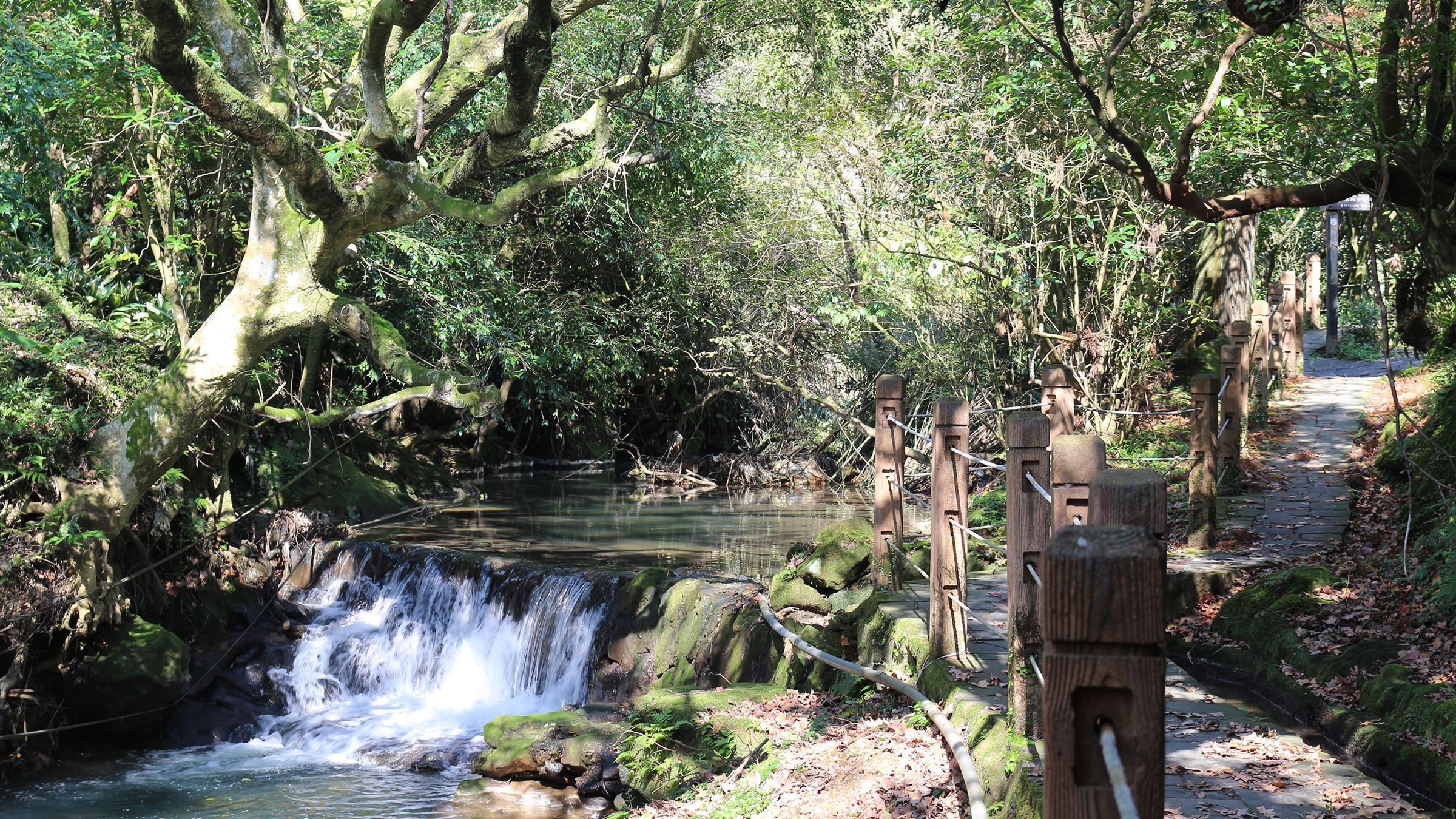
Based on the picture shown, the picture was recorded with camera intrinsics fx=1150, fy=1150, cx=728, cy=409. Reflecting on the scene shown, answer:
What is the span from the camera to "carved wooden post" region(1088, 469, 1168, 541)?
8.76 feet

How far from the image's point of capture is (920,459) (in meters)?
14.9

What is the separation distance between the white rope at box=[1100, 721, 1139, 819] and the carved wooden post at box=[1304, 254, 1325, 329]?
2678cm

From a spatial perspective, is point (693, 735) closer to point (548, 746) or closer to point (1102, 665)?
point (548, 746)

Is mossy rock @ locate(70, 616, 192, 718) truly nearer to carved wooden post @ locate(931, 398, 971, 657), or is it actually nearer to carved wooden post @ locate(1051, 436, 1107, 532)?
carved wooden post @ locate(931, 398, 971, 657)

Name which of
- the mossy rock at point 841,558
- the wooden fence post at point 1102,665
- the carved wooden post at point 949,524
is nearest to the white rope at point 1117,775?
the wooden fence post at point 1102,665

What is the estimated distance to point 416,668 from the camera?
12273mm

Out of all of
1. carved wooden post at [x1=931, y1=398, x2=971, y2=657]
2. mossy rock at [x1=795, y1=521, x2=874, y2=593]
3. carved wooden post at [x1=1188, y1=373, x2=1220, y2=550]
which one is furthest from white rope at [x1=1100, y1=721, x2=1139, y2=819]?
carved wooden post at [x1=1188, y1=373, x2=1220, y2=550]

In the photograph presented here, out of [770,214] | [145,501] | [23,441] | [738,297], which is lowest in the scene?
[145,501]

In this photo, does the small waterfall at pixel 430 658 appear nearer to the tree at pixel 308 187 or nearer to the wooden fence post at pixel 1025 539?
the tree at pixel 308 187

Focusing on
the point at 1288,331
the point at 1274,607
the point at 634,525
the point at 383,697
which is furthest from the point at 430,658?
the point at 1288,331

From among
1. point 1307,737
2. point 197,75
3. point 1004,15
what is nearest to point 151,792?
point 197,75

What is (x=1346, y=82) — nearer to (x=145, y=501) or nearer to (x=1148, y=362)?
(x=1148, y=362)

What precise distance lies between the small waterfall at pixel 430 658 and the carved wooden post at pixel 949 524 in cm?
545

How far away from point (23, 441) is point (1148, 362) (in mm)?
12648
